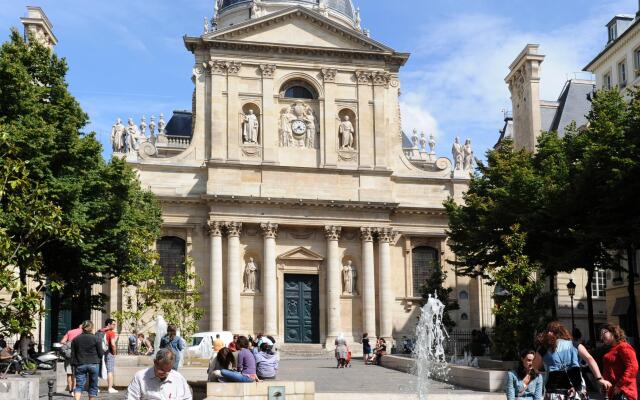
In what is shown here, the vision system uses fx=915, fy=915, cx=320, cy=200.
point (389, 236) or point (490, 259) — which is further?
point (389, 236)

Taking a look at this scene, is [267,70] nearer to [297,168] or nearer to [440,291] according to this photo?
[297,168]

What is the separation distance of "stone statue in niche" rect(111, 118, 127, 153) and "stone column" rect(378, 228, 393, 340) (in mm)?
15414

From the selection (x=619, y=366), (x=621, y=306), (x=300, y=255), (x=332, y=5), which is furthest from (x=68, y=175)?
(x=332, y=5)

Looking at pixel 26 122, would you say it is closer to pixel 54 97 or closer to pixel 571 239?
pixel 54 97

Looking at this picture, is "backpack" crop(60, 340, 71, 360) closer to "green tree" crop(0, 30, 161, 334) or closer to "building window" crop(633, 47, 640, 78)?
"green tree" crop(0, 30, 161, 334)

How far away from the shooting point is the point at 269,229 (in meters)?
51.2

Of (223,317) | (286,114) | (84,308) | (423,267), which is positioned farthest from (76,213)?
(423,267)

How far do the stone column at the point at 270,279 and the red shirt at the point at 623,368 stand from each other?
37.9m

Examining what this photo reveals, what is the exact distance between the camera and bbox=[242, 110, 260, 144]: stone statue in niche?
52.4 metres

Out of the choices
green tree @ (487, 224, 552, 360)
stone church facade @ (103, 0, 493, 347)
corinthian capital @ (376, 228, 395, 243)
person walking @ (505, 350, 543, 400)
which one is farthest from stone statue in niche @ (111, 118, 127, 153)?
person walking @ (505, 350, 543, 400)

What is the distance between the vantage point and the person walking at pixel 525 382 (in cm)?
1311

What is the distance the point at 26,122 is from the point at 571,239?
20937 millimetres

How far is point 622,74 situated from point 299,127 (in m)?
18.7

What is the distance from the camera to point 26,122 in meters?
31.8
